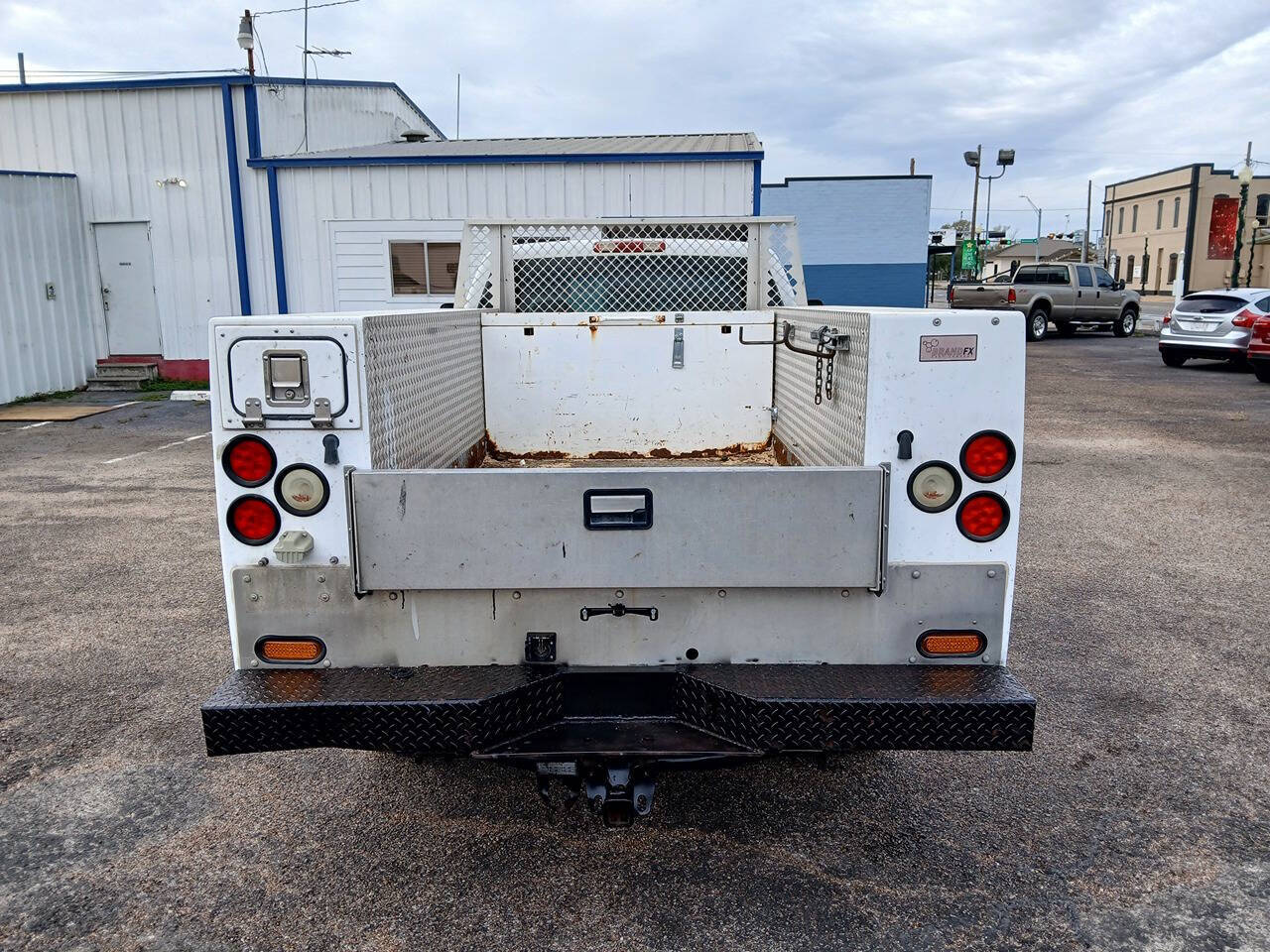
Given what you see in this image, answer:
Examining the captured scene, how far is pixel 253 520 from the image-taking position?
3070 millimetres

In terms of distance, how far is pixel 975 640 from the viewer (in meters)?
3.14

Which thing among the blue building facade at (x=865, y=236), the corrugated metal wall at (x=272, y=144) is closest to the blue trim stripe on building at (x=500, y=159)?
the corrugated metal wall at (x=272, y=144)

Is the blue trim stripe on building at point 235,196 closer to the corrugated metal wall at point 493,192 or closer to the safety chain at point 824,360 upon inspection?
the corrugated metal wall at point 493,192

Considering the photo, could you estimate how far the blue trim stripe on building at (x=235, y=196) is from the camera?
16.0 metres

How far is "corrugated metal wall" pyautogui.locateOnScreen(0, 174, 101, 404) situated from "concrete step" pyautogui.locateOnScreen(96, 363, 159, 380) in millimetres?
260

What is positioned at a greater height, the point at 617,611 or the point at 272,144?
the point at 272,144

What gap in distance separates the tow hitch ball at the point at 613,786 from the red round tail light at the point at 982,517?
1.26m

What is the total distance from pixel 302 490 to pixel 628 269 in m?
2.80

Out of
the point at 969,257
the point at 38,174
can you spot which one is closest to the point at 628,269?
the point at 38,174

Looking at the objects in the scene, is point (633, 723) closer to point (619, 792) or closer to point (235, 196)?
Answer: point (619, 792)

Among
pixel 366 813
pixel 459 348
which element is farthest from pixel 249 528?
pixel 459 348

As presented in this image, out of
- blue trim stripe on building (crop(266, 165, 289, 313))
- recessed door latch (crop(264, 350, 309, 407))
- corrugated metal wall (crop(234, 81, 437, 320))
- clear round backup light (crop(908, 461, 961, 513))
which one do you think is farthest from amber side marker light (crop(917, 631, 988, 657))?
blue trim stripe on building (crop(266, 165, 289, 313))

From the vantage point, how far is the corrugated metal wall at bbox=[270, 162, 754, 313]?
50.0 ft

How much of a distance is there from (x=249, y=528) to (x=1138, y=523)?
7.07 m
